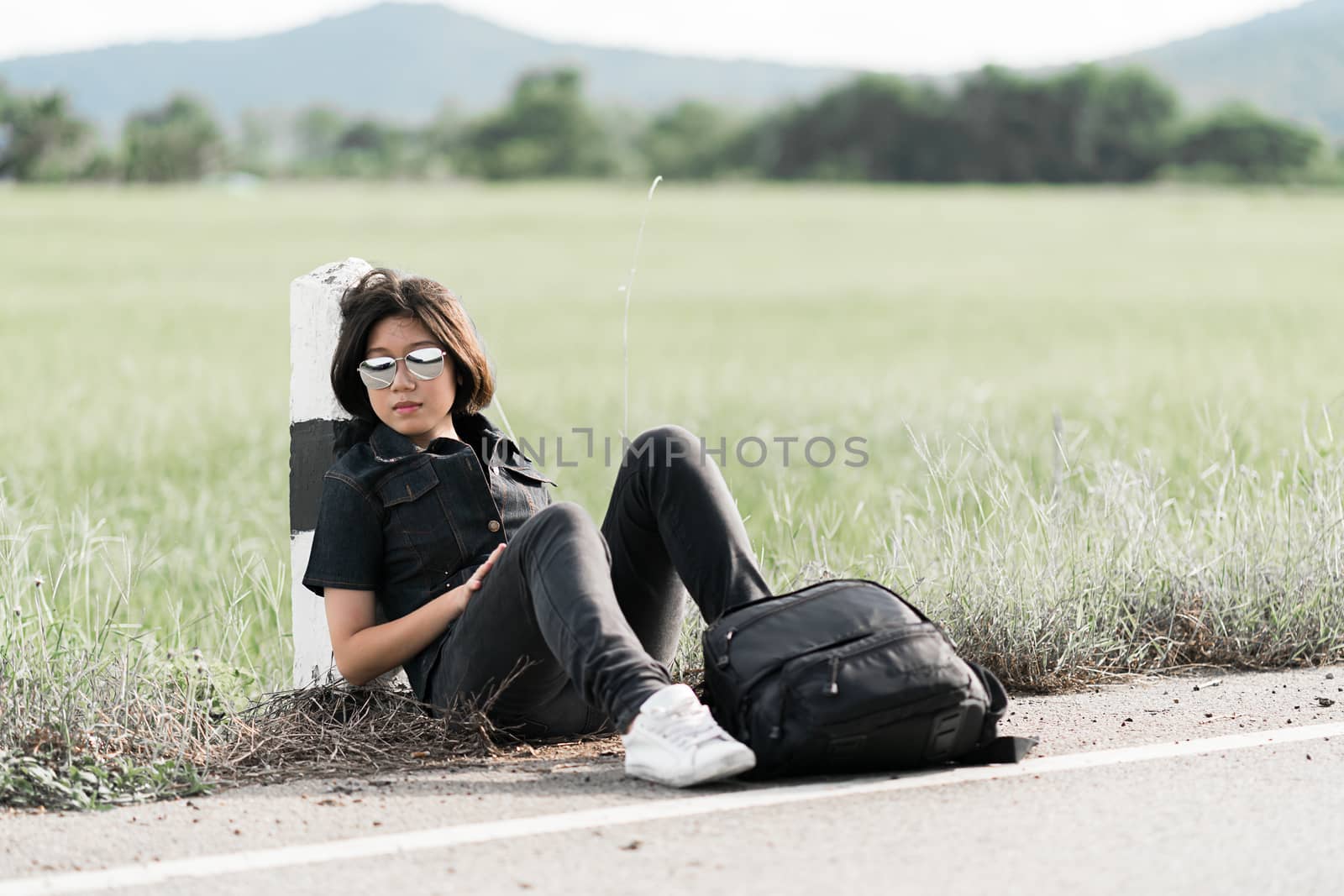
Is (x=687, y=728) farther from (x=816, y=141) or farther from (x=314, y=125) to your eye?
(x=314, y=125)

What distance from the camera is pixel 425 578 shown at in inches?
147

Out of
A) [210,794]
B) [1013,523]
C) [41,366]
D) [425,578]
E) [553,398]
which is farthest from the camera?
[41,366]

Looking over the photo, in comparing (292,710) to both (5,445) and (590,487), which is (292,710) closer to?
(590,487)

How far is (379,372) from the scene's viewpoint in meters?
3.74

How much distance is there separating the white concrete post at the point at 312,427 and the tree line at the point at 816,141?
72549 mm

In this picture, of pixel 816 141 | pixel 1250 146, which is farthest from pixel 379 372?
pixel 816 141

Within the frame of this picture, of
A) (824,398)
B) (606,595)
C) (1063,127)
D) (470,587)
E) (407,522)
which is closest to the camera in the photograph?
(606,595)

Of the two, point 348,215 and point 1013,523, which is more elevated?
point 348,215

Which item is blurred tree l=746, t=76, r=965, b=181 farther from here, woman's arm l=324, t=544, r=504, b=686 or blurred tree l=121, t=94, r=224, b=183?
woman's arm l=324, t=544, r=504, b=686

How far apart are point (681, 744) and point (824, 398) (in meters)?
10.2

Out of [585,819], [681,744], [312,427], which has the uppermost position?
[312,427]

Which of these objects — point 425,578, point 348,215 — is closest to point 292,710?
point 425,578

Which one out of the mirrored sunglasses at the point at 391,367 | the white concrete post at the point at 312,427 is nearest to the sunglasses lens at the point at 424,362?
the mirrored sunglasses at the point at 391,367

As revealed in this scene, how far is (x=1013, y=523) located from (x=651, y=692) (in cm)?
182
